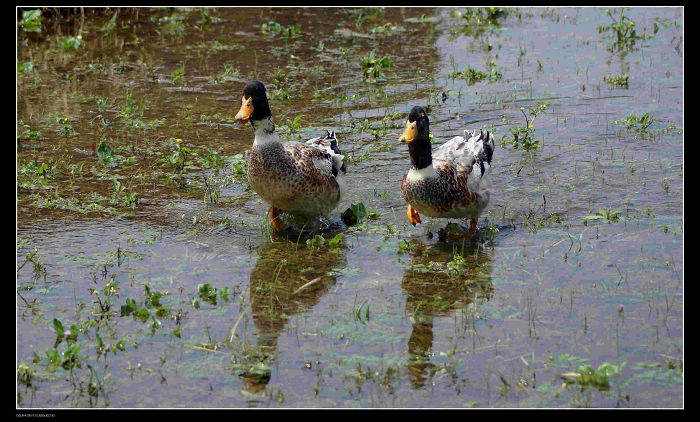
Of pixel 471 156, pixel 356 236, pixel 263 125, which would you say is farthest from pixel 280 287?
pixel 471 156

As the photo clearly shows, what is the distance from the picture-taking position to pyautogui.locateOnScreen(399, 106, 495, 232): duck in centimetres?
721

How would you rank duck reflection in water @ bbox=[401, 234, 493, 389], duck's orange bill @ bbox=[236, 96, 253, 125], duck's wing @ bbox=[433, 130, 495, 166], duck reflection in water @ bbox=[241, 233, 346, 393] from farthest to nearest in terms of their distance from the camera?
duck's wing @ bbox=[433, 130, 495, 166], duck's orange bill @ bbox=[236, 96, 253, 125], duck reflection in water @ bbox=[401, 234, 493, 389], duck reflection in water @ bbox=[241, 233, 346, 393]

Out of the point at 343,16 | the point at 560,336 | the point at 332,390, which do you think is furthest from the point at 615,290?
the point at 343,16

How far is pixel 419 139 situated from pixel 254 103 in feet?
→ 4.75

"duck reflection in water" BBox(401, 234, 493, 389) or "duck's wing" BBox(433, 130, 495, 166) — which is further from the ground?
"duck's wing" BBox(433, 130, 495, 166)

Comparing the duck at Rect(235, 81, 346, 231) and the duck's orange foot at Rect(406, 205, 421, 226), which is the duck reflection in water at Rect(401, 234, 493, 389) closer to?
the duck's orange foot at Rect(406, 205, 421, 226)

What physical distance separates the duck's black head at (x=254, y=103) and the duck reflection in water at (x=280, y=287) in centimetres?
113

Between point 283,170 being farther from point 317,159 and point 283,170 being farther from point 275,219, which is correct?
point 275,219

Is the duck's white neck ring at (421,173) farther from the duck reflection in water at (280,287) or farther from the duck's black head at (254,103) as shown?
the duck's black head at (254,103)

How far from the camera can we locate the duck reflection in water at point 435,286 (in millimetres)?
5699

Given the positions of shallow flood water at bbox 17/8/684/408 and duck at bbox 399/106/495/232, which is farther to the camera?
duck at bbox 399/106/495/232

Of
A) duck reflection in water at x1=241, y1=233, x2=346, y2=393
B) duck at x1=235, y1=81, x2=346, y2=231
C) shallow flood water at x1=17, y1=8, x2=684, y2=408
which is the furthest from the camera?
duck at x1=235, y1=81, x2=346, y2=231

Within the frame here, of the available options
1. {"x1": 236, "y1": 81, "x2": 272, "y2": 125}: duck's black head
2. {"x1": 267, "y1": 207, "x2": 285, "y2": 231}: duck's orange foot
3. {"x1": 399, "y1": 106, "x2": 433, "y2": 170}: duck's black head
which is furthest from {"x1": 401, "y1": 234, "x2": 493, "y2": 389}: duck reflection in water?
{"x1": 236, "y1": 81, "x2": 272, "y2": 125}: duck's black head

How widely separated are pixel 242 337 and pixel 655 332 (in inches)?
108
